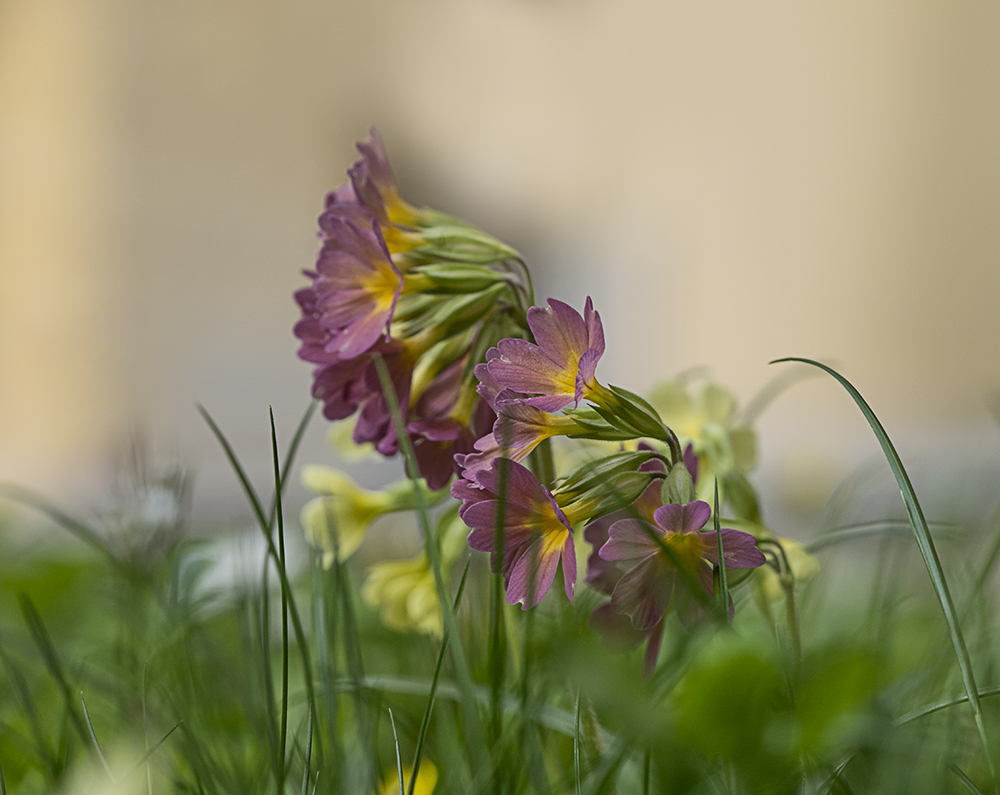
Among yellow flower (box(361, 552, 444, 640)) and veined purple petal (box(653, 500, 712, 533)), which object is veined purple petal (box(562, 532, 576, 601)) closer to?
veined purple petal (box(653, 500, 712, 533))

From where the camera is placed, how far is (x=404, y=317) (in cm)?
35

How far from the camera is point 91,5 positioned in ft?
8.01

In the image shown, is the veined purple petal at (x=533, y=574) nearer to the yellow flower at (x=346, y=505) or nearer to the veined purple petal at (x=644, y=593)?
the veined purple petal at (x=644, y=593)

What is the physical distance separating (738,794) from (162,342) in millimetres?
2599

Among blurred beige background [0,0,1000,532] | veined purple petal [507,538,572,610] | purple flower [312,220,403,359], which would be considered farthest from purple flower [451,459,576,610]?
blurred beige background [0,0,1000,532]

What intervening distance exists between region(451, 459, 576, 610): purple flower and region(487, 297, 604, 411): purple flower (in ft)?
0.09

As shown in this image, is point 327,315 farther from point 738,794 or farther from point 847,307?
point 847,307

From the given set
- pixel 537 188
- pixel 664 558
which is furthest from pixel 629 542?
pixel 537 188

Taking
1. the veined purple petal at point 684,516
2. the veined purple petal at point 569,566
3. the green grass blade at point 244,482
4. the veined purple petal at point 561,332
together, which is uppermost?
the veined purple petal at point 561,332

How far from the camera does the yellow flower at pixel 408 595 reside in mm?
378

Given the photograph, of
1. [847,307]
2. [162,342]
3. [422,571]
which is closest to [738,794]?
[422,571]

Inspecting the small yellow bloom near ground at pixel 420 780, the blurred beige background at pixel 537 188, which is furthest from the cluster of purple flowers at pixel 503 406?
the blurred beige background at pixel 537 188

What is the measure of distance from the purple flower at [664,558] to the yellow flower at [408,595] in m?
0.15

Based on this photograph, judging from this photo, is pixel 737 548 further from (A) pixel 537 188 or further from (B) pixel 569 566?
(A) pixel 537 188
